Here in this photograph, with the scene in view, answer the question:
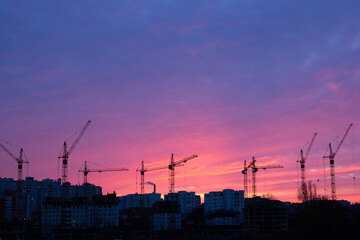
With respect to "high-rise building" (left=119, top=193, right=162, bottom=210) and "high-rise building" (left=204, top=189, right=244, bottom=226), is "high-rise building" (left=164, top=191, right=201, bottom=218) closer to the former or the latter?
"high-rise building" (left=204, top=189, right=244, bottom=226)

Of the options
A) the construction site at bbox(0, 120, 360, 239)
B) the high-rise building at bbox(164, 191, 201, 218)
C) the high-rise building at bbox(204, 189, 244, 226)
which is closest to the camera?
the construction site at bbox(0, 120, 360, 239)

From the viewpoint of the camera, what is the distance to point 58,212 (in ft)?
347

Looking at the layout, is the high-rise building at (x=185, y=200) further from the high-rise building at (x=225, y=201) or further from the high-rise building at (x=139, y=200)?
the high-rise building at (x=139, y=200)

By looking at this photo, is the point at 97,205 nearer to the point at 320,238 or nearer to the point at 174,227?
the point at 174,227

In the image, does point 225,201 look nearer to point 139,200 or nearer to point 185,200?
point 185,200

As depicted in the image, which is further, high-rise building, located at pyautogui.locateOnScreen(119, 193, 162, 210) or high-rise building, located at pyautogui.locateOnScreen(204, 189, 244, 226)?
high-rise building, located at pyautogui.locateOnScreen(119, 193, 162, 210)

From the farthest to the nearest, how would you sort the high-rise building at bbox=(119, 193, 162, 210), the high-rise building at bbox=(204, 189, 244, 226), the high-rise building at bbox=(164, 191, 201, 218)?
the high-rise building at bbox=(119, 193, 162, 210)
the high-rise building at bbox=(164, 191, 201, 218)
the high-rise building at bbox=(204, 189, 244, 226)

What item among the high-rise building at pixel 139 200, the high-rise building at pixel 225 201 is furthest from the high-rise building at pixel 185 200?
the high-rise building at pixel 139 200

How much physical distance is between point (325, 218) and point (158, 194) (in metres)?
141

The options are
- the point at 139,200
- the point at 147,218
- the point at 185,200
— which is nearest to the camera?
the point at 147,218

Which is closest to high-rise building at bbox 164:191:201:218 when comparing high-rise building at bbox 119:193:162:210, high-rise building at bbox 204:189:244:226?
high-rise building at bbox 204:189:244:226

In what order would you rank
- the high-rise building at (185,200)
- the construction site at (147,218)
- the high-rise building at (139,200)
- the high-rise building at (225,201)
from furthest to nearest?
the high-rise building at (139,200), the high-rise building at (185,200), the high-rise building at (225,201), the construction site at (147,218)

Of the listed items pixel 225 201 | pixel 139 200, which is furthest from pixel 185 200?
pixel 139 200

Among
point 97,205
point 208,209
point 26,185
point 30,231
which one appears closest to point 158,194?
point 208,209
